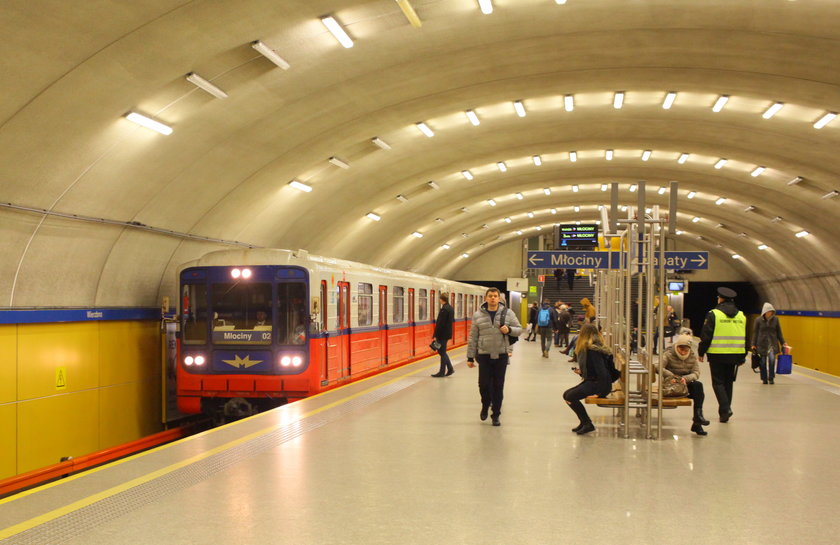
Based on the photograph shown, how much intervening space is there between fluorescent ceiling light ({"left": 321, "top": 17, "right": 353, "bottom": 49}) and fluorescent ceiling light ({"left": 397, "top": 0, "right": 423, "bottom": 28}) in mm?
885

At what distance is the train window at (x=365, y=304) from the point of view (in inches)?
610

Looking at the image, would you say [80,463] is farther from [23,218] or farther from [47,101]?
[47,101]

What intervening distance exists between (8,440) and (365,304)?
677cm

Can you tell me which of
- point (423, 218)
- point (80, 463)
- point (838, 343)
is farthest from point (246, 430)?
point (838, 343)

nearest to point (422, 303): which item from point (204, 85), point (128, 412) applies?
point (128, 412)

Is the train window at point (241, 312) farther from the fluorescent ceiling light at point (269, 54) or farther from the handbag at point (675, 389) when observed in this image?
the handbag at point (675, 389)

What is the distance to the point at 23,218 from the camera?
11445 millimetres

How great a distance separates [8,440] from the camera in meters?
11.1

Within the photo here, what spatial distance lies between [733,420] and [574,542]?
5706 mm

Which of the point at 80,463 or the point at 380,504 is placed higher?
the point at 380,504

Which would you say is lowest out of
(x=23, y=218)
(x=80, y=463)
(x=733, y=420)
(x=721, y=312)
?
(x=80, y=463)

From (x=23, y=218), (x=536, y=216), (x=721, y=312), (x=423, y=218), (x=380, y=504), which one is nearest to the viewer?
(x=380, y=504)

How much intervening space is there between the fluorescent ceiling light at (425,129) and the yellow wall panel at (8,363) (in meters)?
8.51

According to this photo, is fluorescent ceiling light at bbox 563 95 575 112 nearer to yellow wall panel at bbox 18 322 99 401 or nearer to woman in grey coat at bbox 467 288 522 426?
woman in grey coat at bbox 467 288 522 426
